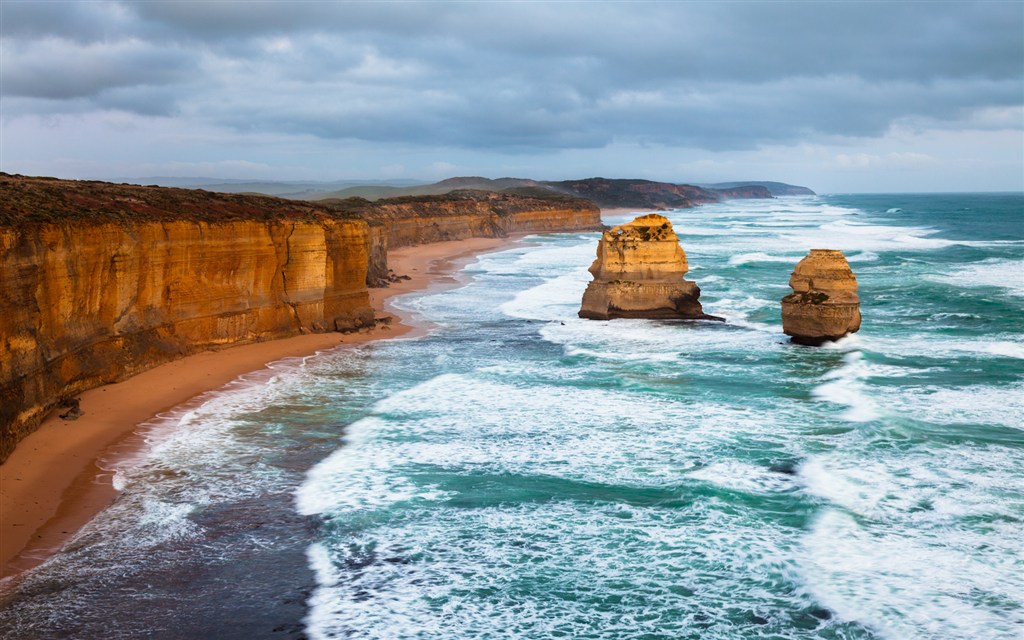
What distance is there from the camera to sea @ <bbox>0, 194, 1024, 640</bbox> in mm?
10664

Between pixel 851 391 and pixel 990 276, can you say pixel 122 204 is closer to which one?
pixel 851 391

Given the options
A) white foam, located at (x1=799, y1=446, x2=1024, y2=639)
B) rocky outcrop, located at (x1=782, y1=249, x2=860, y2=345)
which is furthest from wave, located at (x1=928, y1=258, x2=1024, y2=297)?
white foam, located at (x1=799, y1=446, x2=1024, y2=639)

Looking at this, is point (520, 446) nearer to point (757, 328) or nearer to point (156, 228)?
point (156, 228)

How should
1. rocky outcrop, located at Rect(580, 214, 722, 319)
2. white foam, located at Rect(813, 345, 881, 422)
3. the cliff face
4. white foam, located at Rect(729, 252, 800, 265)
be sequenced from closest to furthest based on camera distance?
the cliff face, white foam, located at Rect(813, 345, 881, 422), rocky outcrop, located at Rect(580, 214, 722, 319), white foam, located at Rect(729, 252, 800, 265)

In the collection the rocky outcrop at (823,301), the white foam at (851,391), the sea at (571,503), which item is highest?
the rocky outcrop at (823,301)

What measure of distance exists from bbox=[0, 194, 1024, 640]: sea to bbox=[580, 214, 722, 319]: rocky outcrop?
511cm

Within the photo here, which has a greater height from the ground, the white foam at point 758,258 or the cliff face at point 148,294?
the cliff face at point 148,294

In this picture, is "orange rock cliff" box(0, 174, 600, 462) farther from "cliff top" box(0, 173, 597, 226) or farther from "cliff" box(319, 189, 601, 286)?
"cliff" box(319, 189, 601, 286)

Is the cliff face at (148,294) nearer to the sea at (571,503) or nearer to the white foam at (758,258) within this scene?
the sea at (571,503)

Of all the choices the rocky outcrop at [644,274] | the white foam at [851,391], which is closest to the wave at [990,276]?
the rocky outcrop at [644,274]

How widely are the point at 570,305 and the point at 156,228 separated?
18077 millimetres

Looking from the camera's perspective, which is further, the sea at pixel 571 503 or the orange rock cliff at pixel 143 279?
the orange rock cliff at pixel 143 279

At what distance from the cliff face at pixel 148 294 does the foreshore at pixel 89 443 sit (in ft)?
1.40

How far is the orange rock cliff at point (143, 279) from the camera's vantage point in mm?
16734
